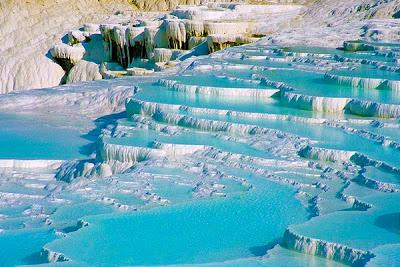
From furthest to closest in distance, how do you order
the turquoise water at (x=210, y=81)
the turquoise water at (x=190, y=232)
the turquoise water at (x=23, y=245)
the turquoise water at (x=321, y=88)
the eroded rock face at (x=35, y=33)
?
1. the eroded rock face at (x=35, y=33)
2. the turquoise water at (x=210, y=81)
3. the turquoise water at (x=321, y=88)
4. the turquoise water at (x=23, y=245)
5. the turquoise water at (x=190, y=232)

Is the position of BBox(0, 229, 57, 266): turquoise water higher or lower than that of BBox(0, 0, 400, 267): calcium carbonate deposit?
lower

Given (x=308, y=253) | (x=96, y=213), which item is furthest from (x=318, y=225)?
(x=96, y=213)

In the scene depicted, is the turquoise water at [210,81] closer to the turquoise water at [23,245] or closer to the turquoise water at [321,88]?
the turquoise water at [321,88]

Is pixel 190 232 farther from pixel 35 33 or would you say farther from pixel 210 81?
pixel 35 33

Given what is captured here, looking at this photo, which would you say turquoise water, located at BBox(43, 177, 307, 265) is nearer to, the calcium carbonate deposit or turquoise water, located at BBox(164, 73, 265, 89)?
the calcium carbonate deposit

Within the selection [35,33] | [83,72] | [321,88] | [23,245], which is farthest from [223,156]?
[35,33]

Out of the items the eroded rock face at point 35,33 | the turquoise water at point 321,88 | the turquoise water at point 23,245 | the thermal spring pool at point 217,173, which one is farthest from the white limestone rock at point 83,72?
the turquoise water at point 23,245

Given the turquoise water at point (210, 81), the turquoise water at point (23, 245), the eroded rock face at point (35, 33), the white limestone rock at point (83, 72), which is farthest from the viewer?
the eroded rock face at point (35, 33)

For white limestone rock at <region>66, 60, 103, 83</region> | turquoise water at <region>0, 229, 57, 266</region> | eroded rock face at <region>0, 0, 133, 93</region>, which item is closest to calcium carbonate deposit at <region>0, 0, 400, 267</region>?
turquoise water at <region>0, 229, 57, 266</region>
